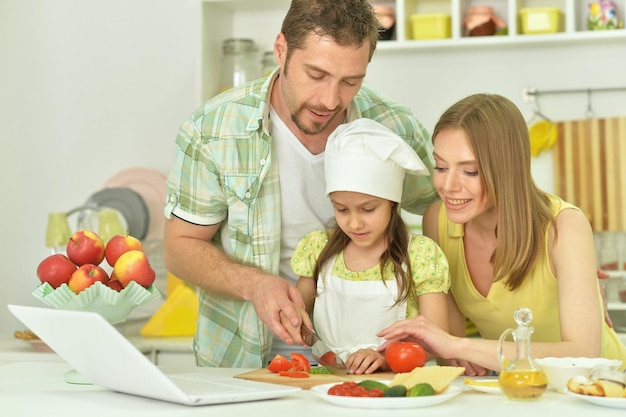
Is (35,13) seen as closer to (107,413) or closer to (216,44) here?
(216,44)

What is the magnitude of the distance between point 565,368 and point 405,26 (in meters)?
2.12

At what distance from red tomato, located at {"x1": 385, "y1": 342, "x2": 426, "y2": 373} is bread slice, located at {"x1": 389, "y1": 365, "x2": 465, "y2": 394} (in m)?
0.22

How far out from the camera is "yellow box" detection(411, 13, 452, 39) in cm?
340

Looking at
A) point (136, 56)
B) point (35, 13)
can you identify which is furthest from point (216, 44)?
point (35, 13)

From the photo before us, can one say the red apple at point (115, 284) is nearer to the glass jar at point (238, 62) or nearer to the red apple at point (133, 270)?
the red apple at point (133, 270)

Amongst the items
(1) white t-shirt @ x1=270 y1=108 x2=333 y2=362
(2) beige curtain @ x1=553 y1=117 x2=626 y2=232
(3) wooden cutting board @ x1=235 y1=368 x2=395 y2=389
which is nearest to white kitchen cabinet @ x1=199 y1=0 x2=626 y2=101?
(2) beige curtain @ x1=553 y1=117 x2=626 y2=232

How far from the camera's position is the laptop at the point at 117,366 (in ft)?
4.60

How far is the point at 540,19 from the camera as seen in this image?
329 centimetres

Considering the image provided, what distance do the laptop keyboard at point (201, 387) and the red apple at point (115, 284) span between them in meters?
0.20

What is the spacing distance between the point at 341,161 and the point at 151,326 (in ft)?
4.80

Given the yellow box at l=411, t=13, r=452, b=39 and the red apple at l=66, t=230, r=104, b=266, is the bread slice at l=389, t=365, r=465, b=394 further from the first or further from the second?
the yellow box at l=411, t=13, r=452, b=39

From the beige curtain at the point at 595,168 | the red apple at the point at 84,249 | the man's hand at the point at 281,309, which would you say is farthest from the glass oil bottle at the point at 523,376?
the beige curtain at the point at 595,168

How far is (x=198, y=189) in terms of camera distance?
7.26ft

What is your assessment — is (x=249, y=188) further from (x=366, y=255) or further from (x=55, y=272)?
(x=55, y=272)
